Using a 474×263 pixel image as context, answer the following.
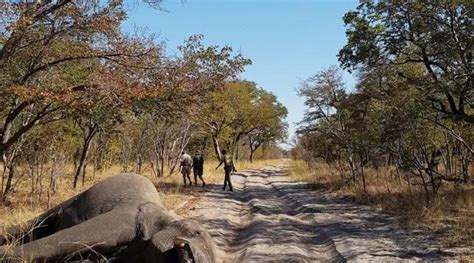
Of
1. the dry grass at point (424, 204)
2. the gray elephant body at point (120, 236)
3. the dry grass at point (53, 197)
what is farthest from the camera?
the dry grass at point (53, 197)

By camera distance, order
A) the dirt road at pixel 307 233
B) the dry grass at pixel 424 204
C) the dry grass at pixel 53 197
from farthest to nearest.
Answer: the dry grass at pixel 53 197 < the dry grass at pixel 424 204 < the dirt road at pixel 307 233

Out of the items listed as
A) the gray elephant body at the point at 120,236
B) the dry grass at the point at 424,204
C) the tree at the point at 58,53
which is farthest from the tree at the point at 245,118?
the gray elephant body at the point at 120,236

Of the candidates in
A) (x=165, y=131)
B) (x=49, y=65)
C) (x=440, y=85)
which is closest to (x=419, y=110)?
(x=440, y=85)

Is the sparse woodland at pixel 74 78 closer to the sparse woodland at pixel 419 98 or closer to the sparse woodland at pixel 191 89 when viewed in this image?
the sparse woodland at pixel 191 89

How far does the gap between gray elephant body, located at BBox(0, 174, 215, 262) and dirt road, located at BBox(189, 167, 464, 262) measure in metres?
2.78

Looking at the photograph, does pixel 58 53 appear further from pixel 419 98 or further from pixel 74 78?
pixel 419 98

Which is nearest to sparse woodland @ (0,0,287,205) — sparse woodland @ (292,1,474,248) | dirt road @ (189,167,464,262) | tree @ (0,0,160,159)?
tree @ (0,0,160,159)

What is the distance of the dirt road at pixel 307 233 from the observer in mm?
8625

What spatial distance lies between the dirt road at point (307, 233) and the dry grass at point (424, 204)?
0.50 m

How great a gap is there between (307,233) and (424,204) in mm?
3779

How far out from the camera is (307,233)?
1138cm

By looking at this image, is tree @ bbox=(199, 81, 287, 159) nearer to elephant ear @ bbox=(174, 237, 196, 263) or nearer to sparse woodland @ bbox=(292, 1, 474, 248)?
sparse woodland @ bbox=(292, 1, 474, 248)

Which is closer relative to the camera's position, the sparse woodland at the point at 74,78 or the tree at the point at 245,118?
the sparse woodland at the point at 74,78

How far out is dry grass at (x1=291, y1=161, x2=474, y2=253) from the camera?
10023 mm
